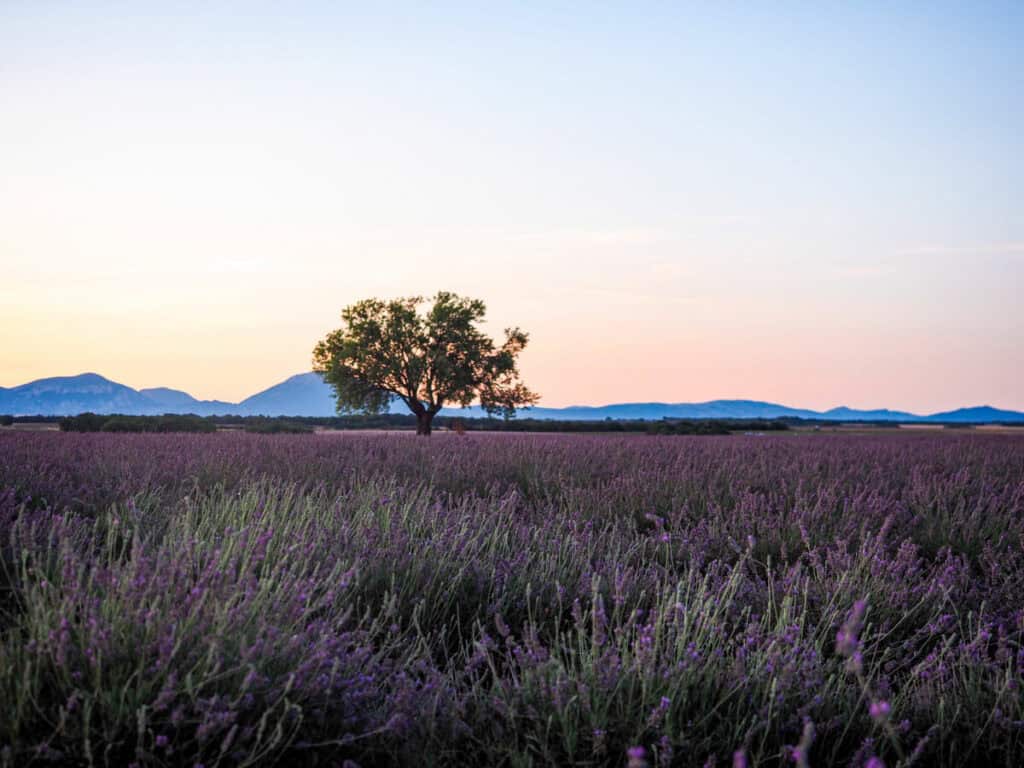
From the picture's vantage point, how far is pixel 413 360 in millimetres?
33125

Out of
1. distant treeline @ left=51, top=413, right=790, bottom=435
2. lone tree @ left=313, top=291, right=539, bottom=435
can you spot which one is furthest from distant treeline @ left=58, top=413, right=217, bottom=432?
lone tree @ left=313, top=291, right=539, bottom=435

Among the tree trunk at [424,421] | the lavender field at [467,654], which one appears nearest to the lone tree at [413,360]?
the tree trunk at [424,421]

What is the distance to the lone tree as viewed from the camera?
32844mm

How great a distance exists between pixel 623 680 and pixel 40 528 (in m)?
3.57

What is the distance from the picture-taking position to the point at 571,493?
7234 mm

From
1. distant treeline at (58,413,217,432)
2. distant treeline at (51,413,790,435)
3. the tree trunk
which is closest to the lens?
distant treeline at (58,413,217,432)

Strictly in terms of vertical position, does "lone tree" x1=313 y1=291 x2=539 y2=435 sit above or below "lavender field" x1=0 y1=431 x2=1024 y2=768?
above

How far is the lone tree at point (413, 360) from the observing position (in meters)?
32.8

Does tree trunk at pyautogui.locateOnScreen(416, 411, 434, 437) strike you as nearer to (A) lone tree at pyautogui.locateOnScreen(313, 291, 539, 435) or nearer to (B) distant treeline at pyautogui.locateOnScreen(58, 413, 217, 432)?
(A) lone tree at pyautogui.locateOnScreen(313, 291, 539, 435)

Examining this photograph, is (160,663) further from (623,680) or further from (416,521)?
(416,521)

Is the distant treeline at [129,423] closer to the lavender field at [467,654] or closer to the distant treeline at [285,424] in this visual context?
the distant treeline at [285,424]

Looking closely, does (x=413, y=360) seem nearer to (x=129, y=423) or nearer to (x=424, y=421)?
(x=424, y=421)

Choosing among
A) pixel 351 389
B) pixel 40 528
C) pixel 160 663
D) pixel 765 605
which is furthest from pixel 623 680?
pixel 351 389

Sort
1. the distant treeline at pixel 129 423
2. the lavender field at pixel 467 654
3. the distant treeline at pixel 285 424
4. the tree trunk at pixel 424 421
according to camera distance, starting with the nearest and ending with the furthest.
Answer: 1. the lavender field at pixel 467 654
2. the distant treeline at pixel 129 423
3. the distant treeline at pixel 285 424
4. the tree trunk at pixel 424 421
